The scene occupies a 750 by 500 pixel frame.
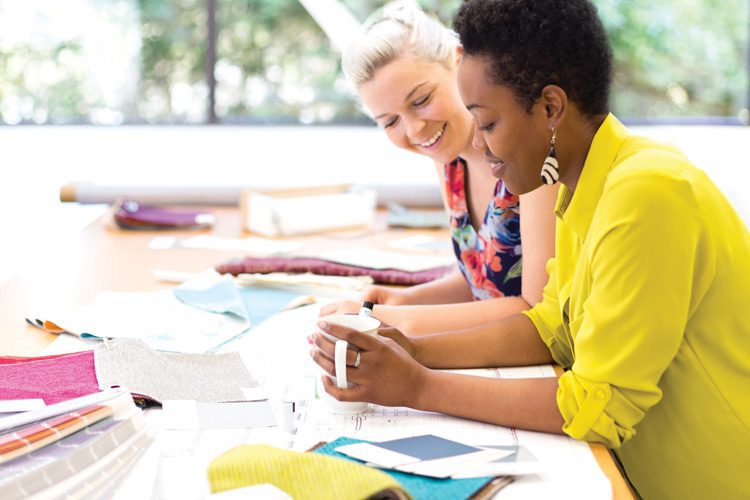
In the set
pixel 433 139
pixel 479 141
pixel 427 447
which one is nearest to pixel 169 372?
pixel 427 447

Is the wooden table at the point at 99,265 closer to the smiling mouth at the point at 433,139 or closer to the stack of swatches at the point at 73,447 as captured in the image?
the stack of swatches at the point at 73,447

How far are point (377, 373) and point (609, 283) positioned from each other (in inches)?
13.0

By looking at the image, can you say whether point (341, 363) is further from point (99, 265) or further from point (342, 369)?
point (99, 265)

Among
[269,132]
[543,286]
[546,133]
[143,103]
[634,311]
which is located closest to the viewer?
[634,311]

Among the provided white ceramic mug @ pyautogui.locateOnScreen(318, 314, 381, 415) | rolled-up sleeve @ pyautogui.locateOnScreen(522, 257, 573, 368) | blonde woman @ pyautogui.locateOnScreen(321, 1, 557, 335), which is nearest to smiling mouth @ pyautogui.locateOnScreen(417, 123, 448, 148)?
blonde woman @ pyautogui.locateOnScreen(321, 1, 557, 335)

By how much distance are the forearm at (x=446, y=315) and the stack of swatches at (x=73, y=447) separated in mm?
632

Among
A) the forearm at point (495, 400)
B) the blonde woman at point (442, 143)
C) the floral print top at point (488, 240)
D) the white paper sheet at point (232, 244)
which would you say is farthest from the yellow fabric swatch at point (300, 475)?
the white paper sheet at point (232, 244)

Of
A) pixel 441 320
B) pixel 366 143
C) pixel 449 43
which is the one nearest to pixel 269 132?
pixel 366 143

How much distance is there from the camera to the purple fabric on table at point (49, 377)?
1262 millimetres

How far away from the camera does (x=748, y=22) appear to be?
17.0ft

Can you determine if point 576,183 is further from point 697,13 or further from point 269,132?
point 697,13

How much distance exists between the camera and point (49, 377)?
134cm

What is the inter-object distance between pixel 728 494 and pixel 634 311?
1.15 ft

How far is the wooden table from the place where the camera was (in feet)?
5.80
